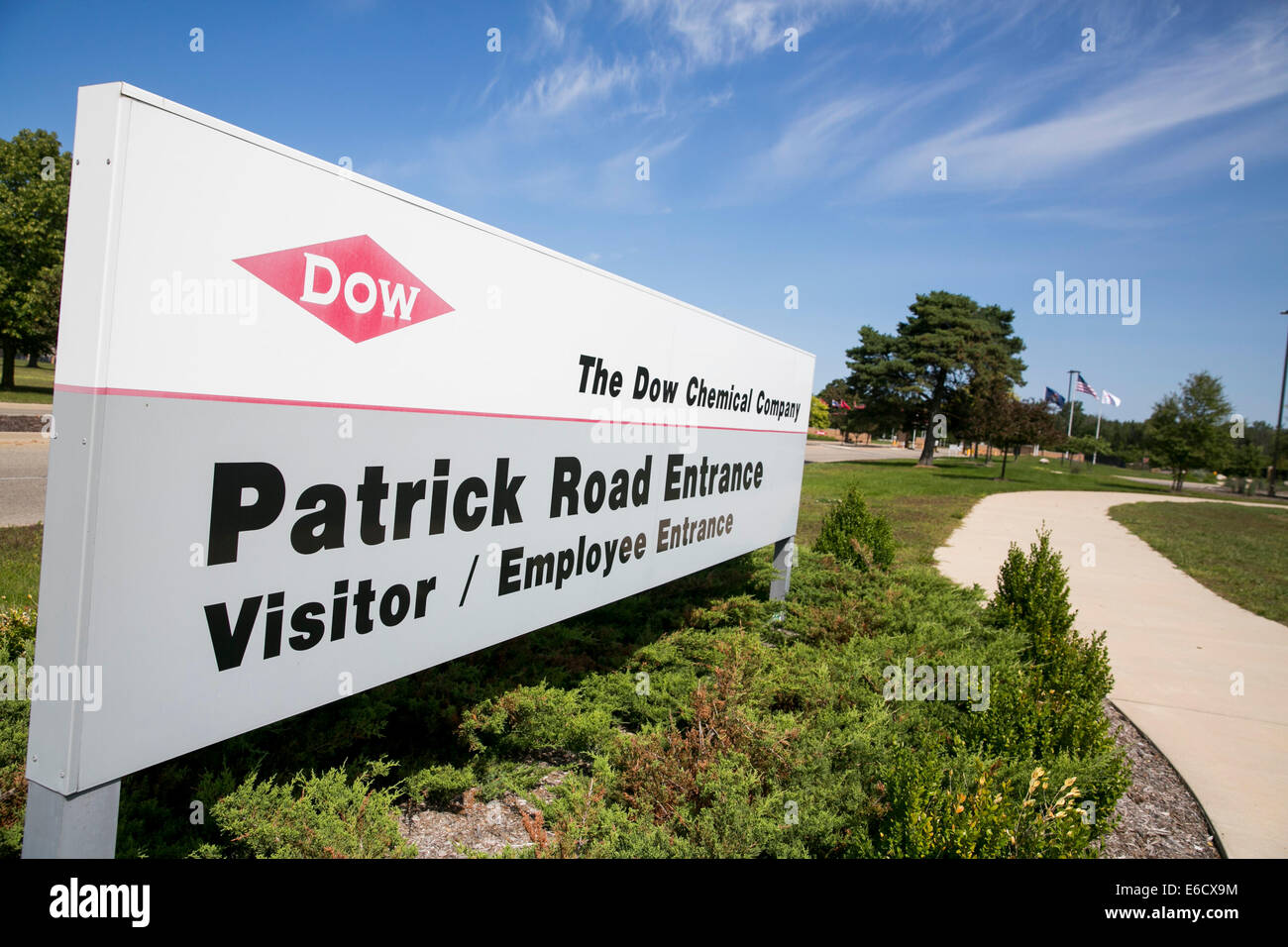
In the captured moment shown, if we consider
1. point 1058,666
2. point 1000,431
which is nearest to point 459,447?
point 1058,666

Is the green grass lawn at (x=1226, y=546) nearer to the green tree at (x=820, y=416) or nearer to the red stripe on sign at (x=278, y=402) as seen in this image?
the red stripe on sign at (x=278, y=402)

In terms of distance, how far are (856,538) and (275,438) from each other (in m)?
6.68

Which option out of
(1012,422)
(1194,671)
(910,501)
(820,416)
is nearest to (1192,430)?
(1012,422)

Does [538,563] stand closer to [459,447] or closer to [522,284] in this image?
[459,447]

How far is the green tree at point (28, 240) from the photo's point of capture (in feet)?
82.6

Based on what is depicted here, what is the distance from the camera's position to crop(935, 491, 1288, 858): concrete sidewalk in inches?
162

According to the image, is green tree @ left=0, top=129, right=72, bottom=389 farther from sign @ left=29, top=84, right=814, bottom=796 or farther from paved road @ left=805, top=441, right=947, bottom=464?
sign @ left=29, top=84, right=814, bottom=796

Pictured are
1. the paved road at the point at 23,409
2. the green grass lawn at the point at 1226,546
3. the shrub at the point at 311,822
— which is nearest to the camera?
the shrub at the point at 311,822

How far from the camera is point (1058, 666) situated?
482 cm

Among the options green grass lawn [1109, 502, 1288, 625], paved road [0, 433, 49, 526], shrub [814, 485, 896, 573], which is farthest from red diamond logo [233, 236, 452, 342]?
green grass lawn [1109, 502, 1288, 625]

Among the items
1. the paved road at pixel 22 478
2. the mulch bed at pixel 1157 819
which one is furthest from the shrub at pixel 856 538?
the paved road at pixel 22 478

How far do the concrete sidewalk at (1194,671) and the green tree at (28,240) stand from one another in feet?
99.2

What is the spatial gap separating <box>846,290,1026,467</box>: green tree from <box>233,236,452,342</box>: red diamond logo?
41.2 metres
